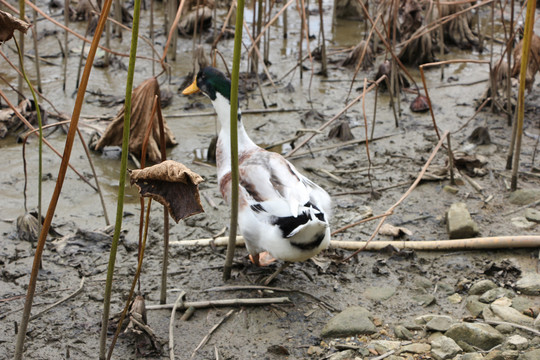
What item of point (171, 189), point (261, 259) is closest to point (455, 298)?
point (261, 259)

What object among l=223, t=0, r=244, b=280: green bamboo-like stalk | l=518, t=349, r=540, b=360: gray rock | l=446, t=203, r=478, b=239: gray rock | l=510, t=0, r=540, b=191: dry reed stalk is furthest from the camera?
l=446, t=203, r=478, b=239: gray rock

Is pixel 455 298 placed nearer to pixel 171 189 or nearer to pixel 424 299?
pixel 424 299

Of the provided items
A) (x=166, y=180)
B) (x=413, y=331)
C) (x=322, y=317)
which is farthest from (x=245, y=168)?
(x=166, y=180)

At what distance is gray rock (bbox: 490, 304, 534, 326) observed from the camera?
278 centimetres

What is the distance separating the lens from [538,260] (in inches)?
130

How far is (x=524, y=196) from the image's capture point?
395cm

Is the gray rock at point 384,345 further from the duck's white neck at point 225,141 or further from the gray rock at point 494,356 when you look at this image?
the duck's white neck at point 225,141

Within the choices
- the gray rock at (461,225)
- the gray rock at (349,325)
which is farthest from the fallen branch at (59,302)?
the gray rock at (461,225)

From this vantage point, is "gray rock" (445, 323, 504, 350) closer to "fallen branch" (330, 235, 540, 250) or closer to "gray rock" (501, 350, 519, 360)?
"gray rock" (501, 350, 519, 360)

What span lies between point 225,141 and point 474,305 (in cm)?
163

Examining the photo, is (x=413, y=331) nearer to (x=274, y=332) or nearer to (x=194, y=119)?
(x=274, y=332)

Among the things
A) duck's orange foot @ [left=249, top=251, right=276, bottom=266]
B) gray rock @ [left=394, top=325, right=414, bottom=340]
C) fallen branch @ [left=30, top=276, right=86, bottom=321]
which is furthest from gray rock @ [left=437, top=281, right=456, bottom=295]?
fallen branch @ [left=30, top=276, right=86, bottom=321]

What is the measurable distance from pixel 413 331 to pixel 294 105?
10.0 ft

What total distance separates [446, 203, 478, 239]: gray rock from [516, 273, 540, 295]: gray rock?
0.47 meters
